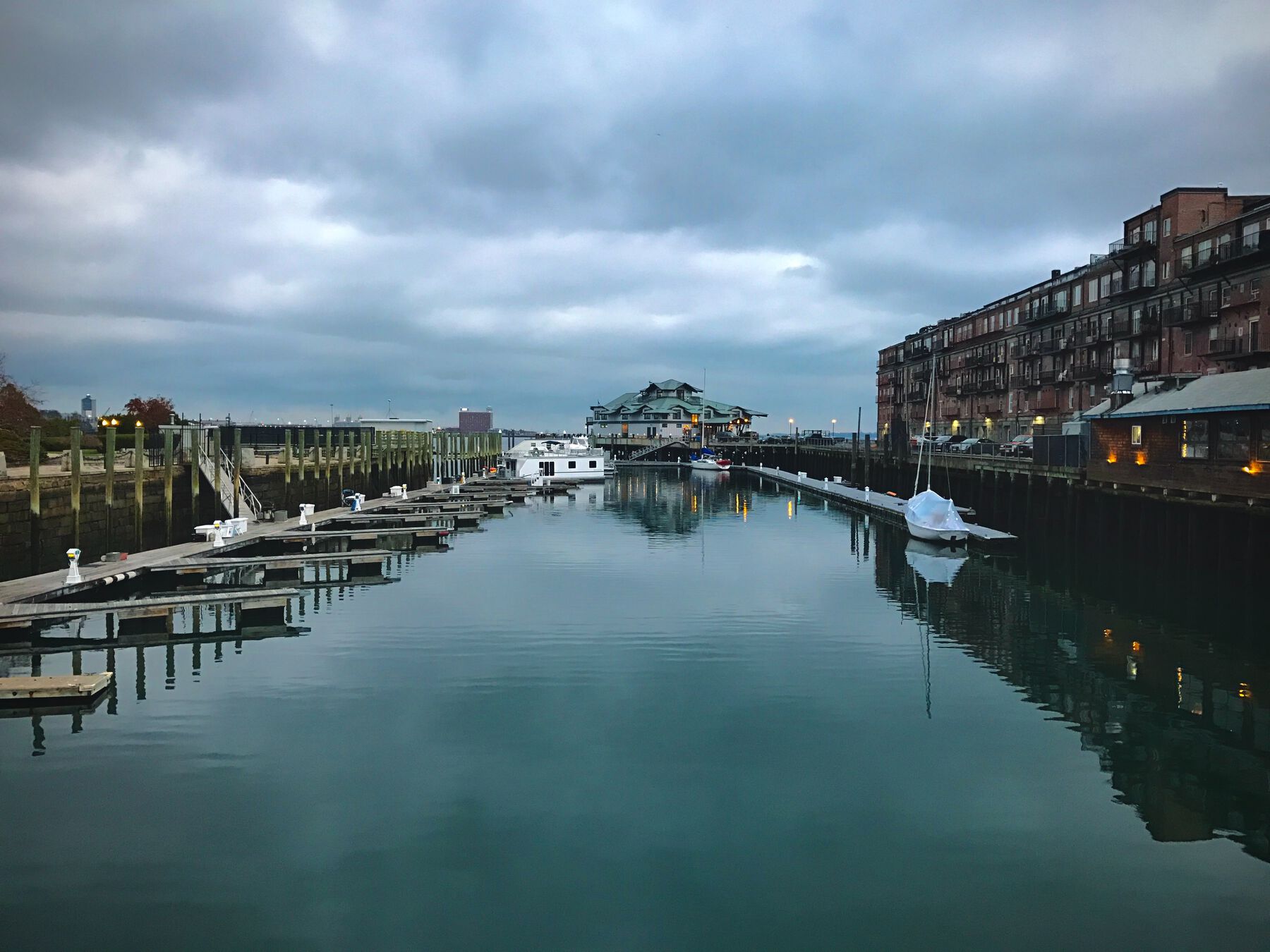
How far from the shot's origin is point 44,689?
1955cm

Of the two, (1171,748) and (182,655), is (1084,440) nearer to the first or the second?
(1171,748)

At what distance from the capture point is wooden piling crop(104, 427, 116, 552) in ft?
113

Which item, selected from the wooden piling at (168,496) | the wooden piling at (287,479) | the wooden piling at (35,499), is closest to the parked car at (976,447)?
the wooden piling at (287,479)

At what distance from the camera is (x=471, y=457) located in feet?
424

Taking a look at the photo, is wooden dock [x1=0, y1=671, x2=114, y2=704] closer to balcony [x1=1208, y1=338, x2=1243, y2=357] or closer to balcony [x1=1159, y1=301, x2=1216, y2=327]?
balcony [x1=1208, y1=338, x2=1243, y2=357]

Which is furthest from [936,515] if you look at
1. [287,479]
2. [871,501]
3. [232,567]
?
[287,479]

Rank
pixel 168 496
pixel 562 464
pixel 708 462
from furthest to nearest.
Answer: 1. pixel 708 462
2. pixel 562 464
3. pixel 168 496

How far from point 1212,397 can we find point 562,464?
84152 millimetres

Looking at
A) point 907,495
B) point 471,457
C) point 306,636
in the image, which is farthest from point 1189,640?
point 471,457

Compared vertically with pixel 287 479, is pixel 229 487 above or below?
below

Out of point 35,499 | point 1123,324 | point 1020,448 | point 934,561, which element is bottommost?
point 934,561

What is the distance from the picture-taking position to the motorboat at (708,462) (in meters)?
152

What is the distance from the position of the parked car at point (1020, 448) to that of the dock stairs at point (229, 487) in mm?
48979

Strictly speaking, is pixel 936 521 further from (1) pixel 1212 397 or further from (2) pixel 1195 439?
(1) pixel 1212 397
